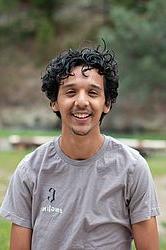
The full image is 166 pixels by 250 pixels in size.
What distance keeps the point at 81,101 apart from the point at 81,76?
9 centimetres

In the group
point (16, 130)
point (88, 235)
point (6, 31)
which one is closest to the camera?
point (88, 235)

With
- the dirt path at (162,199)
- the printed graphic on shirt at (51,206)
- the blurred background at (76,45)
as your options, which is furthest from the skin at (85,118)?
the blurred background at (76,45)

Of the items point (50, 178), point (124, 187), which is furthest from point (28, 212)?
point (124, 187)

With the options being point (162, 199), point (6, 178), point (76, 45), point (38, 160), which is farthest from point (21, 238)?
point (76, 45)

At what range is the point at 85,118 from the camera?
6.55ft

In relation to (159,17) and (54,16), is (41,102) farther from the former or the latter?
(159,17)

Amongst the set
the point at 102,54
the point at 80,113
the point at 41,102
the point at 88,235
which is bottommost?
the point at 88,235

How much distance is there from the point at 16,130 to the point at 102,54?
20.5 m

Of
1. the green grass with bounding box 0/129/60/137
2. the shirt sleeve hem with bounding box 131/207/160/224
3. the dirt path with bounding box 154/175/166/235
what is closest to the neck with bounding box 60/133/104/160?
the shirt sleeve hem with bounding box 131/207/160/224

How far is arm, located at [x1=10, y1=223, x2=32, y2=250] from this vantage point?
2.06m

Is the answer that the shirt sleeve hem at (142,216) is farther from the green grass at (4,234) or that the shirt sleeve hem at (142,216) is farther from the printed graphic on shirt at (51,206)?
the green grass at (4,234)

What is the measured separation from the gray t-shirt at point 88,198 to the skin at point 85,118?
3 cm

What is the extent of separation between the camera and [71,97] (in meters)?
2.00

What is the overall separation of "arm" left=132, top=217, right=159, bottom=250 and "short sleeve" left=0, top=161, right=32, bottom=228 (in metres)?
0.37
